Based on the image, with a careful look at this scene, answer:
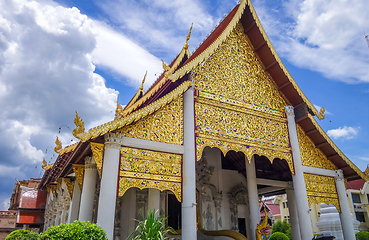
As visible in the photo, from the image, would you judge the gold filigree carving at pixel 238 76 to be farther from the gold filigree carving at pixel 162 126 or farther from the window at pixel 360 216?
the window at pixel 360 216

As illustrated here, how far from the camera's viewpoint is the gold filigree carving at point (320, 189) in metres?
7.94

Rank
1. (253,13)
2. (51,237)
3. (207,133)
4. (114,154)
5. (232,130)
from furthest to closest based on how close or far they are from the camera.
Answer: (253,13)
(232,130)
(207,133)
(114,154)
(51,237)

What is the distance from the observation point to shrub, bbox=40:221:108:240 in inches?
155

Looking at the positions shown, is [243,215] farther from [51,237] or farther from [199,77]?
[51,237]

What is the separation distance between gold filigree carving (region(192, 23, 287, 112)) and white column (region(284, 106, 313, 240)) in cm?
59

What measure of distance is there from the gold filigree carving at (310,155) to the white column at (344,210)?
1.21ft

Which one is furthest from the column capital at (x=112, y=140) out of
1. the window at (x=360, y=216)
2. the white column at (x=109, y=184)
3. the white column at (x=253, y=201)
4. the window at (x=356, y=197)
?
the window at (x=360, y=216)

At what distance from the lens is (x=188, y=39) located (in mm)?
7168

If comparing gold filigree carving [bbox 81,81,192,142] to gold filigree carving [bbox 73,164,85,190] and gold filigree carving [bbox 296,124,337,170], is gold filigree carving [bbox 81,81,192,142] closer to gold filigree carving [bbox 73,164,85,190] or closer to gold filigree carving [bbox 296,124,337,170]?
gold filigree carving [bbox 73,164,85,190]

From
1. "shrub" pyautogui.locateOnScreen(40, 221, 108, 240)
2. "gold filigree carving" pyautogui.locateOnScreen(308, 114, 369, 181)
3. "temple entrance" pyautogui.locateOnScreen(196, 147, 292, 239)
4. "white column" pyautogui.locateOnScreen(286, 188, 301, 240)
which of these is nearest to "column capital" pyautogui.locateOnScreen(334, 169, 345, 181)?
"gold filigree carving" pyautogui.locateOnScreen(308, 114, 369, 181)

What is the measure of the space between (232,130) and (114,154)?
306 cm

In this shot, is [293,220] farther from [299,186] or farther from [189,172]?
[189,172]

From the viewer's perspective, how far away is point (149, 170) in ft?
18.8

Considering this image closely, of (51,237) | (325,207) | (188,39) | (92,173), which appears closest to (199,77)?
(188,39)
